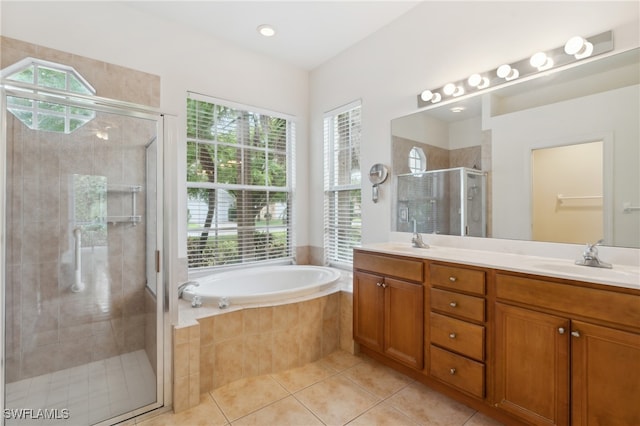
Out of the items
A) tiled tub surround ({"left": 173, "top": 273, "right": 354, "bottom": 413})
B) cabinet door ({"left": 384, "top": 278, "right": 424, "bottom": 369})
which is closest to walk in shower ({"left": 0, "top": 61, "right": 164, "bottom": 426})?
tiled tub surround ({"left": 173, "top": 273, "right": 354, "bottom": 413})

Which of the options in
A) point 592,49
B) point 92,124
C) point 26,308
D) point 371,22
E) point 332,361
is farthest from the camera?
point 371,22

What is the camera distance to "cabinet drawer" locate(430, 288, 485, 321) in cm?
156

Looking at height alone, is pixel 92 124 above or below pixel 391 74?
below

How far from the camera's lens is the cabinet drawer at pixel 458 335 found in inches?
61.2

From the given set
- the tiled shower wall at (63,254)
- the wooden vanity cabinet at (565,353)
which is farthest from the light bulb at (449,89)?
the tiled shower wall at (63,254)

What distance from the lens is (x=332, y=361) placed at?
7.39ft

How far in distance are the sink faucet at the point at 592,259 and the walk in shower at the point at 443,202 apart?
1.82 ft

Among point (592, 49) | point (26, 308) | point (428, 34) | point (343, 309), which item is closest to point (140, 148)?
point (26, 308)

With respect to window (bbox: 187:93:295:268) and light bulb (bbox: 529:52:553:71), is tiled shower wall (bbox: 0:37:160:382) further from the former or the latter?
light bulb (bbox: 529:52:553:71)

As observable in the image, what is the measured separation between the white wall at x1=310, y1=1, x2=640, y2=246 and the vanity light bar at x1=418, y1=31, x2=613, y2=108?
0.06 m

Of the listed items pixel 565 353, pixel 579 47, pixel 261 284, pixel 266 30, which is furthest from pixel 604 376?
pixel 266 30

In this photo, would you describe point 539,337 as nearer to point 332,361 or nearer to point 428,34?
point 332,361

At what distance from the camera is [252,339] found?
2031mm

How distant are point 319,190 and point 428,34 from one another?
6.02 ft
